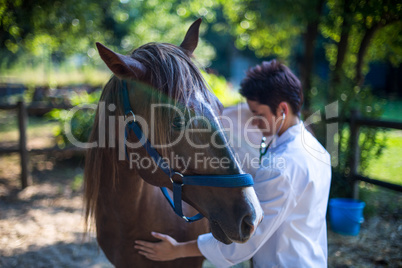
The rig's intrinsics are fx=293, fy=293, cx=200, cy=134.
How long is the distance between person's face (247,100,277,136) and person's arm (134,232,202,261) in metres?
0.81

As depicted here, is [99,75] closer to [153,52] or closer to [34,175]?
[34,175]

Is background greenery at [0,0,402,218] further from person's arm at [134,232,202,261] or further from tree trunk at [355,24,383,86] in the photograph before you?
person's arm at [134,232,202,261]

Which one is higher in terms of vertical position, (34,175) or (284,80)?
(284,80)

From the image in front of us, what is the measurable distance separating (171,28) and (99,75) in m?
10.9

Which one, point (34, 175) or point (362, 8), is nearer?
point (362, 8)

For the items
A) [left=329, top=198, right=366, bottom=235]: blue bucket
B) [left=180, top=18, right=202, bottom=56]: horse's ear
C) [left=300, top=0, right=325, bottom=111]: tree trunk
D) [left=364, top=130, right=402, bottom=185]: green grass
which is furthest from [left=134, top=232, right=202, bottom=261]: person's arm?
[left=364, top=130, right=402, bottom=185]: green grass

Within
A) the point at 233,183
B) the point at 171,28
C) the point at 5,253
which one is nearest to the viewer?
the point at 233,183

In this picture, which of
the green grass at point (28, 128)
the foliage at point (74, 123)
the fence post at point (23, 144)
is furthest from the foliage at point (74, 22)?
the green grass at point (28, 128)

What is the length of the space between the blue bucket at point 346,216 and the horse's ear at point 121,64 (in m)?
3.43

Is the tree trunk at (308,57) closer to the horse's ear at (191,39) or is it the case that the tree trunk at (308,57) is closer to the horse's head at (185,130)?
the horse's ear at (191,39)

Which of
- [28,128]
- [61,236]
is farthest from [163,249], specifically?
[28,128]

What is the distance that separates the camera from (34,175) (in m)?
6.02

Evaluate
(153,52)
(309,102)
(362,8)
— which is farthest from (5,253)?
(362,8)

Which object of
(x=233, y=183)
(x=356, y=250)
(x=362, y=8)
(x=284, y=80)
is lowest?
(x=356, y=250)
